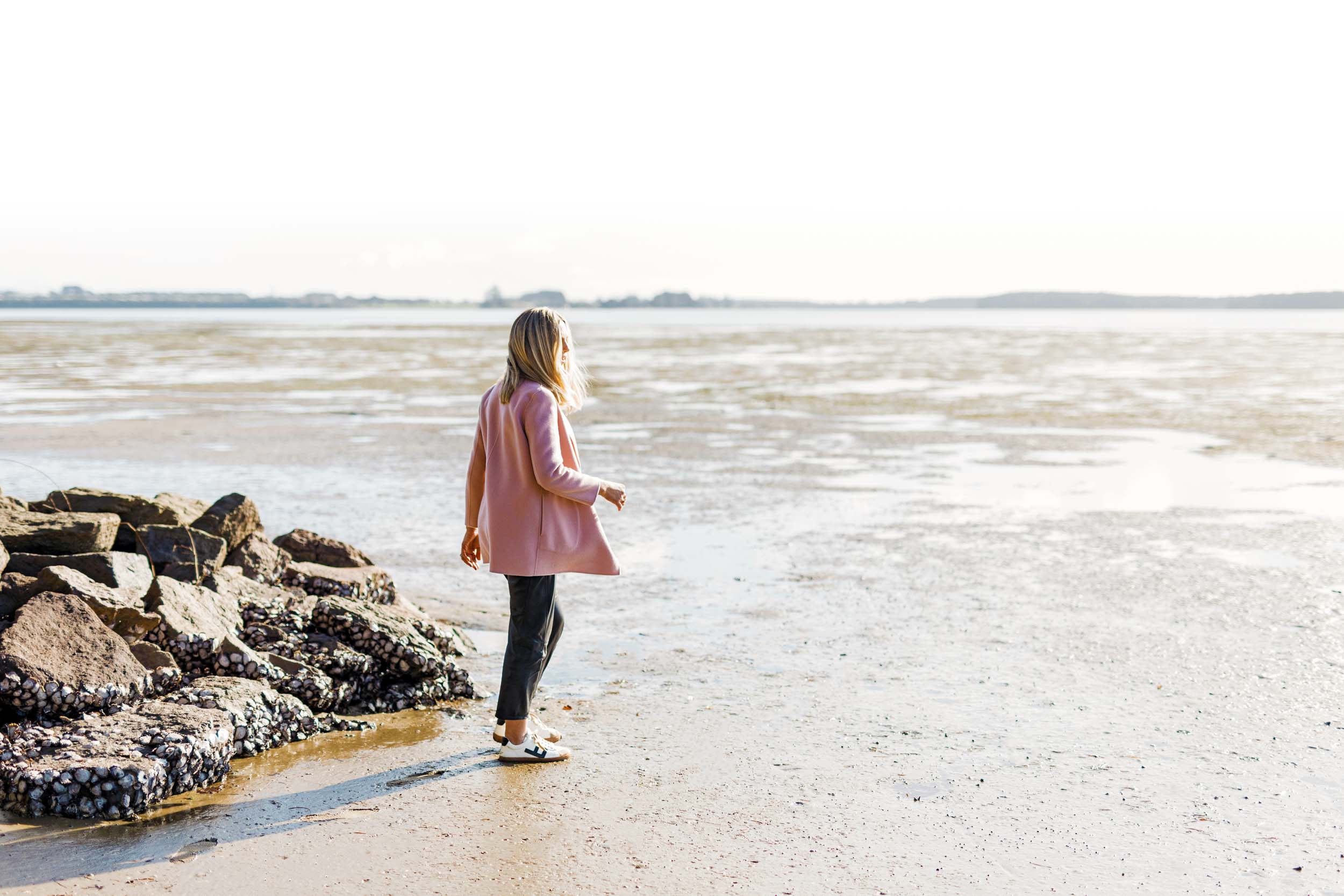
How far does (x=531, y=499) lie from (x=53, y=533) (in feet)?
11.0

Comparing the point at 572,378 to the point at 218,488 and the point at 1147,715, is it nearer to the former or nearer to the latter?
the point at 1147,715

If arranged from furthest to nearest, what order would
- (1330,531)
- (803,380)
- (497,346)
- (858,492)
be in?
(497,346) → (803,380) → (858,492) → (1330,531)

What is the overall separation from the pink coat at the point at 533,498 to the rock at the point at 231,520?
2999mm

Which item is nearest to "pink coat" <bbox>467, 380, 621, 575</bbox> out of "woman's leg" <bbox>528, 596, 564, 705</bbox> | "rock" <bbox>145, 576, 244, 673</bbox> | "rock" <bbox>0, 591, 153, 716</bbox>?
"woman's leg" <bbox>528, 596, 564, 705</bbox>

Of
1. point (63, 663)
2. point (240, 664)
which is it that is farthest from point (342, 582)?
point (63, 663)

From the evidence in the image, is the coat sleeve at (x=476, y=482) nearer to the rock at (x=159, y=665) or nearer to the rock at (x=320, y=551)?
the rock at (x=159, y=665)

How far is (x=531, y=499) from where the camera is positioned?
5.20 meters

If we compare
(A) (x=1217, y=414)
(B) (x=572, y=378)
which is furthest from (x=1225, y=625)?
(A) (x=1217, y=414)

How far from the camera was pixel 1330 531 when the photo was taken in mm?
10984

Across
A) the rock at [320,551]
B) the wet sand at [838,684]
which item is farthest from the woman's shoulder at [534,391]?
the rock at [320,551]

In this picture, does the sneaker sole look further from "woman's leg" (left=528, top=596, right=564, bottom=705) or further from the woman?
"woman's leg" (left=528, top=596, right=564, bottom=705)

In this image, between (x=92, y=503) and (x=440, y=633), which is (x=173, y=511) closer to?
(x=92, y=503)

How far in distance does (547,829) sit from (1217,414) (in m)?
21.8

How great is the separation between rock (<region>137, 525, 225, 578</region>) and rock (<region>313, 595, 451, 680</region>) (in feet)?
3.10
